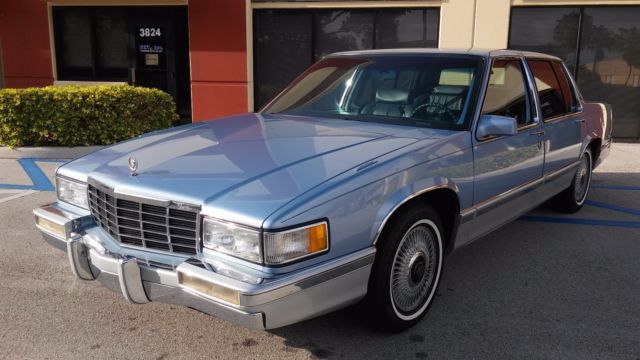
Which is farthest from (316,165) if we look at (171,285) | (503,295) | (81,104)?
(81,104)

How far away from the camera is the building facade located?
999 cm

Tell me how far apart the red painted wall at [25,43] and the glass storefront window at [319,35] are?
14.4 feet

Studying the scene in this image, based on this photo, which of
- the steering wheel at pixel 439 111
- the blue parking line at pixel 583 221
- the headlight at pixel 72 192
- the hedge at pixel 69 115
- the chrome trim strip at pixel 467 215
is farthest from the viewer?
the hedge at pixel 69 115

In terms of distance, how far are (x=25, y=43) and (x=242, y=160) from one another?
10.5 m

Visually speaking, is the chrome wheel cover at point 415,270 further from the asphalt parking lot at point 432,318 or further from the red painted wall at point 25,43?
the red painted wall at point 25,43

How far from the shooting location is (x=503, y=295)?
3840 millimetres

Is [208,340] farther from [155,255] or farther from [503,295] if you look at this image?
[503,295]

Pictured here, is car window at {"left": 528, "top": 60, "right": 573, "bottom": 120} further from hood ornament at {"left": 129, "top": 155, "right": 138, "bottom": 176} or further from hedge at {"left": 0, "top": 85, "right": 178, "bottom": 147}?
hedge at {"left": 0, "top": 85, "right": 178, "bottom": 147}

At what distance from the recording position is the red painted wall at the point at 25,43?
11.3 m

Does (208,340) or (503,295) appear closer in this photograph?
(208,340)

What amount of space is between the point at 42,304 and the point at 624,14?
1012cm

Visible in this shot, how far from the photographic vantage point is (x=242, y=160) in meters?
3.03

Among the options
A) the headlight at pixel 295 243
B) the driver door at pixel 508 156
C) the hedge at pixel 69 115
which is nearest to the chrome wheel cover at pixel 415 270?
the driver door at pixel 508 156

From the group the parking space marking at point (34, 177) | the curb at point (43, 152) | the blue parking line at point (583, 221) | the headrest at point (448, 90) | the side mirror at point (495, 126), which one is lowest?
the blue parking line at point (583, 221)
